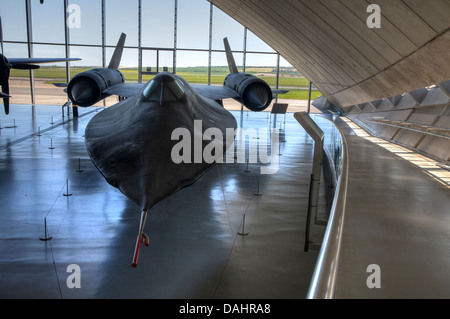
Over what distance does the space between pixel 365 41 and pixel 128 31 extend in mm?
18817

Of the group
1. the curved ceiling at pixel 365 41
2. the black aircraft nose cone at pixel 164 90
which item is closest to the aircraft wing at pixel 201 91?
the curved ceiling at pixel 365 41

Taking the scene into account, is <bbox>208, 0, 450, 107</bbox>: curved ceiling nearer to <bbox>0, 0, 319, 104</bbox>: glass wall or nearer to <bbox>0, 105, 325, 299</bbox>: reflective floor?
<bbox>0, 105, 325, 299</bbox>: reflective floor

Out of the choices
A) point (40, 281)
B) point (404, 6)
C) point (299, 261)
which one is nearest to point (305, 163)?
point (404, 6)

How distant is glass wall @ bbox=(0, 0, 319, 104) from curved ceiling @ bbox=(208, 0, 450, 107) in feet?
28.2

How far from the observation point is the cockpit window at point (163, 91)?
627cm

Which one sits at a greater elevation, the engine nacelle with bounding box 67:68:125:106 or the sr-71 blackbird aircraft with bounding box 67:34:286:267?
the engine nacelle with bounding box 67:68:125:106

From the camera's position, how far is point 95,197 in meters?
7.61

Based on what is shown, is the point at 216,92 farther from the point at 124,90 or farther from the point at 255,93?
the point at 124,90

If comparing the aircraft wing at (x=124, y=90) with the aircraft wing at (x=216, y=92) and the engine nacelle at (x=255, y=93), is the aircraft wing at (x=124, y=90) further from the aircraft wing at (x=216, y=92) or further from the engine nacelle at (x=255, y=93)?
the engine nacelle at (x=255, y=93)

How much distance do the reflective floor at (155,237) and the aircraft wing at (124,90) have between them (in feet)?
7.30

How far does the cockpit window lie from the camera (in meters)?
6.27

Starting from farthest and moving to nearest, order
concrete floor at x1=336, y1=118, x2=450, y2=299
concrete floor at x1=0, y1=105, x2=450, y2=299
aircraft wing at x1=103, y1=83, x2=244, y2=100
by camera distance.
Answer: aircraft wing at x1=103, y1=83, x2=244, y2=100 < concrete floor at x1=0, y1=105, x2=450, y2=299 < concrete floor at x1=336, y1=118, x2=450, y2=299

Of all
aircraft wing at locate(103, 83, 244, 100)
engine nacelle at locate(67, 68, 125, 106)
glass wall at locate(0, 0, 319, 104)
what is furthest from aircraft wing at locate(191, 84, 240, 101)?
glass wall at locate(0, 0, 319, 104)

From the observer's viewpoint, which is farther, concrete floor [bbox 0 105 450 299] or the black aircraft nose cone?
the black aircraft nose cone
